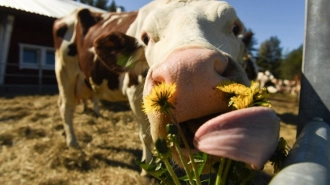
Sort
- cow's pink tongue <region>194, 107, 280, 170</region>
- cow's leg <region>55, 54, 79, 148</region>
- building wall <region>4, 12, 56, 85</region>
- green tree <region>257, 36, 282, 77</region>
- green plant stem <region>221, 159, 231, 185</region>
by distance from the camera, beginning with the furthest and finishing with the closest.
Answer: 1. green tree <region>257, 36, 282, 77</region>
2. building wall <region>4, 12, 56, 85</region>
3. cow's leg <region>55, 54, 79, 148</region>
4. green plant stem <region>221, 159, 231, 185</region>
5. cow's pink tongue <region>194, 107, 280, 170</region>

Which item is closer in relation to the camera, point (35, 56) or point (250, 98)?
point (250, 98)

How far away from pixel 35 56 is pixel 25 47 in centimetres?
56

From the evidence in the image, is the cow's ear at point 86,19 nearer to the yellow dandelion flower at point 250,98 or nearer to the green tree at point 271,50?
the yellow dandelion flower at point 250,98

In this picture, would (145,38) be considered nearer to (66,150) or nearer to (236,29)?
(236,29)

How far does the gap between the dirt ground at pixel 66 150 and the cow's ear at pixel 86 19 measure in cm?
172

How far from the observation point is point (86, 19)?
4.45 metres

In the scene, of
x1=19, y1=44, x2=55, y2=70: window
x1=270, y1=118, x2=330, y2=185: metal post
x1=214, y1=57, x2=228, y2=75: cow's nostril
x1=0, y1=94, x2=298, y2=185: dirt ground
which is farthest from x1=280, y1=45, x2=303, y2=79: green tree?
x1=270, y1=118, x2=330, y2=185: metal post

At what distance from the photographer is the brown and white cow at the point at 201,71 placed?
0.57 metres

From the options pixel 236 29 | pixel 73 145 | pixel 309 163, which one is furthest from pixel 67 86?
pixel 309 163

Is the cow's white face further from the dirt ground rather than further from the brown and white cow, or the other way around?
the dirt ground

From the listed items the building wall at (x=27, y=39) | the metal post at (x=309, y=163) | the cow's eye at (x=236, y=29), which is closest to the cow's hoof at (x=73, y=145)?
the cow's eye at (x=236, y=29)

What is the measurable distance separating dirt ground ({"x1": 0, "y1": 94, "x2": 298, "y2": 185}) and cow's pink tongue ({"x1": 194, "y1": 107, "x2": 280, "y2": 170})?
2.02m

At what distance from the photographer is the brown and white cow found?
22.4 inches

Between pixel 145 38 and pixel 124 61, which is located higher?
pixel 145 38
